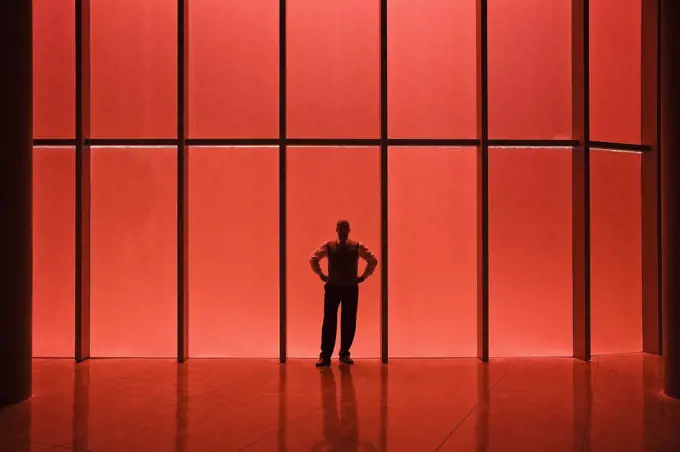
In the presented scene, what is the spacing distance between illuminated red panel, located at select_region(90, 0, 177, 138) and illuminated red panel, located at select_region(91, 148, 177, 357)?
36 cm

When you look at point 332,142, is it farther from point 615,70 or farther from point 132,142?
point 615,70

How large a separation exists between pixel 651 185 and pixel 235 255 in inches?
225

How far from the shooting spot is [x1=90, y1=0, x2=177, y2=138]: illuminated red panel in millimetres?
7973

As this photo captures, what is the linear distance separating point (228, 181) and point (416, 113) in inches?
103

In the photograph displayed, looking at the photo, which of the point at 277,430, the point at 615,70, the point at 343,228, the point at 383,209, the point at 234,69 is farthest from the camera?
the point at 615,70

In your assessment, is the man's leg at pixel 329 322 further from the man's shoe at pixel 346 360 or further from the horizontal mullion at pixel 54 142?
the horizontal mullion at pixel 54 142

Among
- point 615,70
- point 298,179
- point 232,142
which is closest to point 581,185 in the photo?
point 615,70

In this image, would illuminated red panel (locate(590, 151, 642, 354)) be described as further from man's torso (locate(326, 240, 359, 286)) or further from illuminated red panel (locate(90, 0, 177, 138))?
illuminated red panel (locate(90, 0, 177, 138))

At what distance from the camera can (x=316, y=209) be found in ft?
26.3

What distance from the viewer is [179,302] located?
7629 mm

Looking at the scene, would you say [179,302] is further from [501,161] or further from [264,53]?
[501,161]

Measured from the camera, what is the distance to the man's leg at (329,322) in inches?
295

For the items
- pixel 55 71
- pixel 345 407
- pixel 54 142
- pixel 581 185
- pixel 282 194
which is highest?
pixel 55 71

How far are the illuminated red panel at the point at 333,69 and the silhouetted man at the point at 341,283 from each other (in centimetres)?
145
